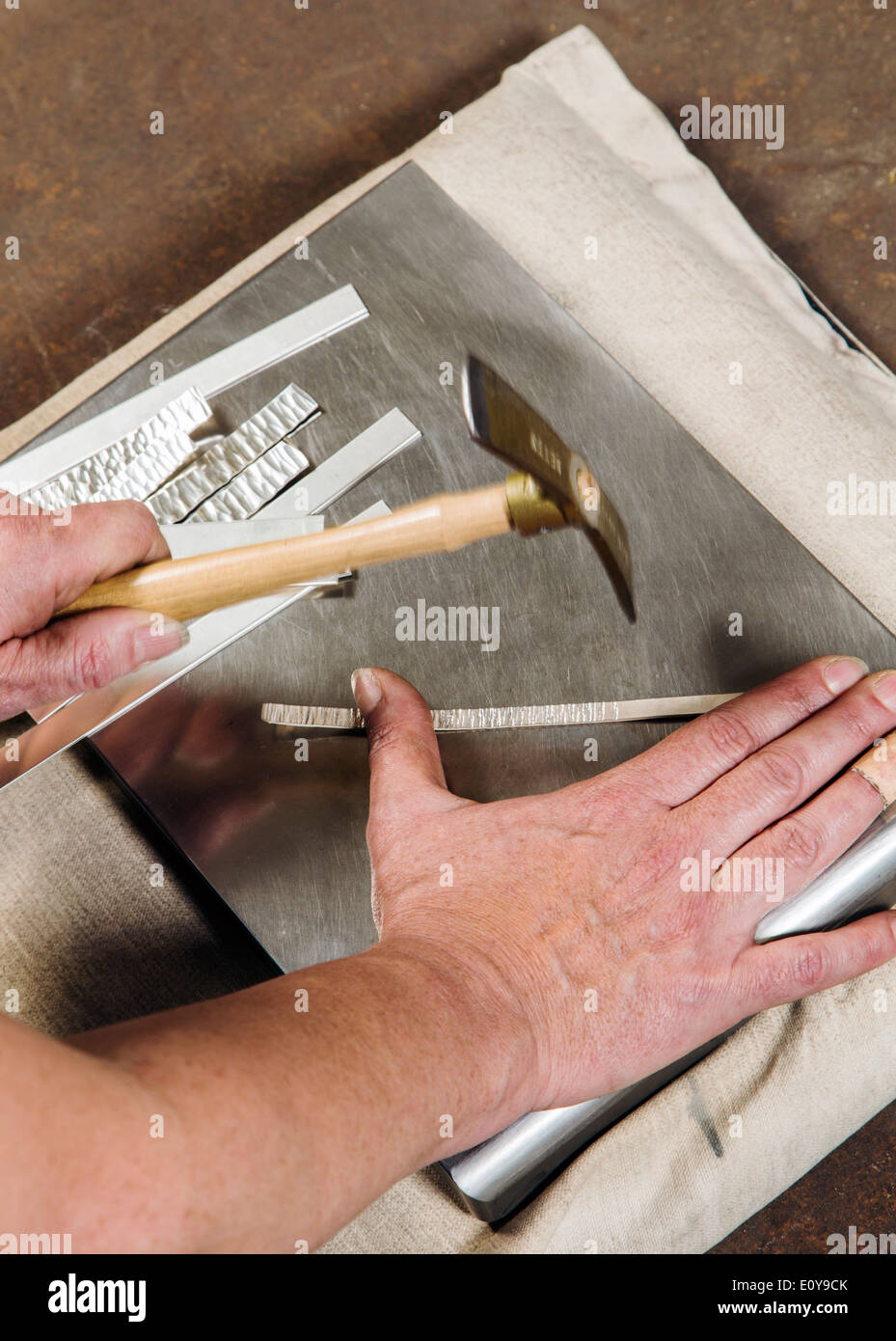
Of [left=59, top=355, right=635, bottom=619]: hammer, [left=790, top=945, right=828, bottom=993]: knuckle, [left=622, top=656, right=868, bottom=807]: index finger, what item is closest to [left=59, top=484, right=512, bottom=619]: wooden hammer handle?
[left=59, top=355, right=635, bottom=619]: hammer

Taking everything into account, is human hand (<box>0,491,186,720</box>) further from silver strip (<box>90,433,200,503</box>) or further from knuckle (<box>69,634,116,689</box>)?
silver strip (<box>90,433,200,503</box>)

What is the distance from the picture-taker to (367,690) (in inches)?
30.3

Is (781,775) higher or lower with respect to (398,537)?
lower

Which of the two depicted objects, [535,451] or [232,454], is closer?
[535,451]

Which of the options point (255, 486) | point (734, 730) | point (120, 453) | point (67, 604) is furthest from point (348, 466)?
point (734, 730)

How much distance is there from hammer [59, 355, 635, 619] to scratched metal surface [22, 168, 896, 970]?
0.13 meters

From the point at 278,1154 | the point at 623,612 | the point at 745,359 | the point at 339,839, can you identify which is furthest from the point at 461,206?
the point at 278,1154

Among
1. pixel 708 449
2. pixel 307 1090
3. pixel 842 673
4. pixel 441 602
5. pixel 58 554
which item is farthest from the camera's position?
pixel 708 449

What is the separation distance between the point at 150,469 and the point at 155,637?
0.89ft

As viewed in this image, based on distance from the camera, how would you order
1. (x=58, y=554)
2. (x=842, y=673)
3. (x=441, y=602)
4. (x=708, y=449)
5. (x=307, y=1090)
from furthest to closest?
1. (x=708, y=449)
2. (x=441, y=602)
3. (x=842, y=673)
4. (x=58, y=554)
5. (x=307, y=1090)

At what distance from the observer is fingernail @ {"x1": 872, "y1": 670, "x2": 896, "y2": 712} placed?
0.72 m

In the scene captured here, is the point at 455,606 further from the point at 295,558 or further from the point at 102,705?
the point at 102,705

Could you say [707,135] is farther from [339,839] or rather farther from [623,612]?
[339,839]

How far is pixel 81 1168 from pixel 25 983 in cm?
45
